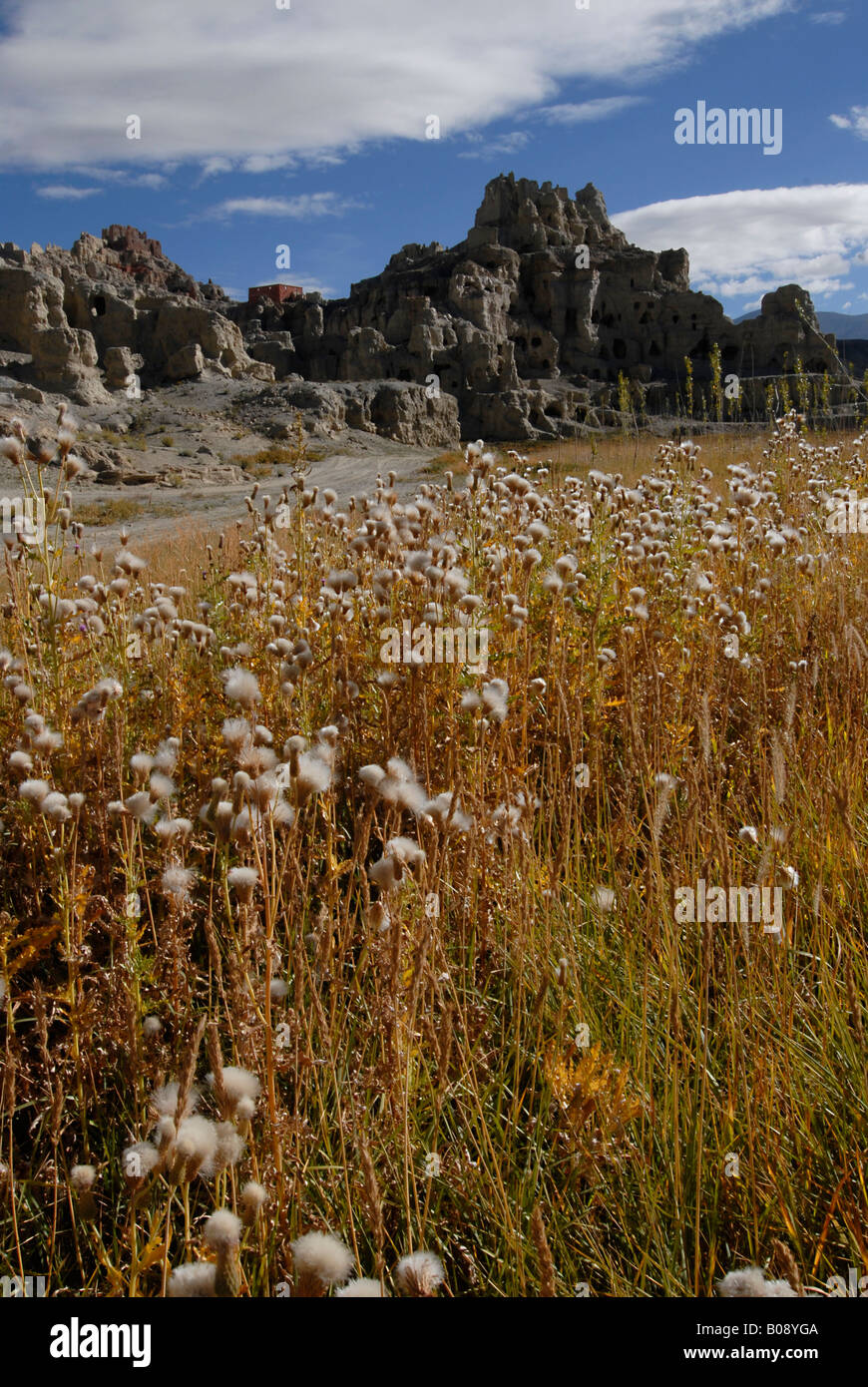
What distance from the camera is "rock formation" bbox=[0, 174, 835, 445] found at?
105 feet

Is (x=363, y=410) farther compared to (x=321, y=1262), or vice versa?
(x=363, y=410)

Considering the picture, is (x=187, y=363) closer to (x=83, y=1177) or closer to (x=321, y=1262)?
(x=83, y=1177)

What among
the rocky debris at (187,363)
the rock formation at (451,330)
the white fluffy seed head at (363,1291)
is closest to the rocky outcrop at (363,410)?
the rock formation at (451,330)

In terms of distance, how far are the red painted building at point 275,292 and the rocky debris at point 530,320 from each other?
3469 mm

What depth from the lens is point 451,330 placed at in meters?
42.1

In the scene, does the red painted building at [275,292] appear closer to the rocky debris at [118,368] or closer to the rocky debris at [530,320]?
the rocky debris at [530,320]

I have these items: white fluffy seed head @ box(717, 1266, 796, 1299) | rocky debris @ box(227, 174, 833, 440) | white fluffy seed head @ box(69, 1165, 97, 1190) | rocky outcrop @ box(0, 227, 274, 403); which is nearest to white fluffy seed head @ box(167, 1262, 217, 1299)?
white fluffy seed head @ box(69, 1165, 97, 1190)

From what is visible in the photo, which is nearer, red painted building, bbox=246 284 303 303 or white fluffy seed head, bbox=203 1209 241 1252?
white fluffy seed head, bbox=203 1209 241 1252

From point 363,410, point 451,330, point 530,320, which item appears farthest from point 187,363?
point 530,320

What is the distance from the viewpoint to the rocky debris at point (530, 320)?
4134 centimetres

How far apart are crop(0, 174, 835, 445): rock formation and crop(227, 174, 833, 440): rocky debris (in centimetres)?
11

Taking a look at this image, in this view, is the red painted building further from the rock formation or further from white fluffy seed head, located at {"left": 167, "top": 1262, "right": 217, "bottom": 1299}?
white fluffy seed head, located at {"left": 167, "top": 1262, "right": 217, "bottom": 1299}

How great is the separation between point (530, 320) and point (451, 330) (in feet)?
32.7
